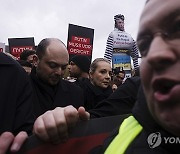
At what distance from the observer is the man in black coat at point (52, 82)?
290 cm

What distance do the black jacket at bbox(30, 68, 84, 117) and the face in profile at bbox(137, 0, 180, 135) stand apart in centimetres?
196

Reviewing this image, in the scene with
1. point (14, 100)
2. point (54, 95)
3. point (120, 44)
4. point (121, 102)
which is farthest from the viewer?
point (120, 44)

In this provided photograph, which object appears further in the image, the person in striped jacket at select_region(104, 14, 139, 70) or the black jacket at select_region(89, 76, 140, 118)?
the person in striped jacket at select_region(104, 14, 139, 70)

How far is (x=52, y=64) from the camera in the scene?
124 inches

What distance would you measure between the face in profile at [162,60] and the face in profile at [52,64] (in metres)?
2.20

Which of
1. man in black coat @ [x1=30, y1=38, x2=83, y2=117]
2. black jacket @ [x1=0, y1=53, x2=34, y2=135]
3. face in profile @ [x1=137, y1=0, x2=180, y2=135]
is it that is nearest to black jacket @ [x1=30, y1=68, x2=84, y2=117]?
man in black coat @ [x1=30, y1=38, x2=83, y2=117]

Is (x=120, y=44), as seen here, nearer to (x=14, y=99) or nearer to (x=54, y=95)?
(x=54, y=95)

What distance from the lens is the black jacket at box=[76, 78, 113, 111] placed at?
11.7ft

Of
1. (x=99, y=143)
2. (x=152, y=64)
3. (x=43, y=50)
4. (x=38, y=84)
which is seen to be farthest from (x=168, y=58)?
(x=43, y=50)

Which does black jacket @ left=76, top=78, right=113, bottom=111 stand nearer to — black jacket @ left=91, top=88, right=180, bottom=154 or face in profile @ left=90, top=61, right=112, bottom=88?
face in profile @ left=90, top=61, right=112, bottom=88

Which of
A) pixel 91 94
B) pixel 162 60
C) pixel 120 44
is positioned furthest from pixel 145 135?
pixel 120 44

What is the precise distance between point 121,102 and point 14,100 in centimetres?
61

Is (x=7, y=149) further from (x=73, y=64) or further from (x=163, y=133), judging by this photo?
(x=73, y=64)

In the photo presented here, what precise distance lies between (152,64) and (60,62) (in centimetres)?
237
